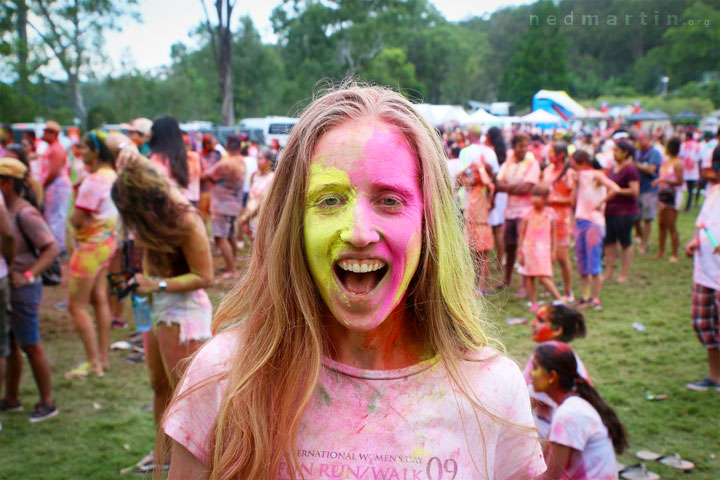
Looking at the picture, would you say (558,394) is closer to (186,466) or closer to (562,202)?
(186,466)

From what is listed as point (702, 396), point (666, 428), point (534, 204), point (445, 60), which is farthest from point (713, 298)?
point (445, 60)

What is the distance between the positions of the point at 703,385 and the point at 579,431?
273cm

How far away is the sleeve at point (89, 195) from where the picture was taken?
5.29 meters

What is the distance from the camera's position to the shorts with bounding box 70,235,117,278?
17.4 feet

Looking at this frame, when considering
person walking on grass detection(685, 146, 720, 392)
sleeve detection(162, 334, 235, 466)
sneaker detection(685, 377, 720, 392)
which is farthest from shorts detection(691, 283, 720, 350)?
sleeve detection(162, 334, 235, 466)

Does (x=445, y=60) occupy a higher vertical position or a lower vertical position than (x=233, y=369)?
higher

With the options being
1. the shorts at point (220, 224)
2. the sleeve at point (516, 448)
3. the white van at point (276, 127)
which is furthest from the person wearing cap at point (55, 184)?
the sleeve at point (516, 448)

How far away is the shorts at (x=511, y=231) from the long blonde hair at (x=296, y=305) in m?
6.75

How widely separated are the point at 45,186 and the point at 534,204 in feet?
22.0

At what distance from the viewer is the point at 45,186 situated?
8.77 metres

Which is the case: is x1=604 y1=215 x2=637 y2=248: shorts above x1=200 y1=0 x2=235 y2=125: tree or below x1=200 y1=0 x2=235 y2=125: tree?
below

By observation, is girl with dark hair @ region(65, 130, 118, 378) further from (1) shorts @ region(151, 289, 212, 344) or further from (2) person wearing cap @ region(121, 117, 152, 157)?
(2) person wearing cap @ region(121, 117, 152, 157)

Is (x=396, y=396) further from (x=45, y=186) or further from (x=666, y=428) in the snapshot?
(x=45, y=186)

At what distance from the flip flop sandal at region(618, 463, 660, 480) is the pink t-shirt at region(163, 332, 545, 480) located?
9.06 feet
